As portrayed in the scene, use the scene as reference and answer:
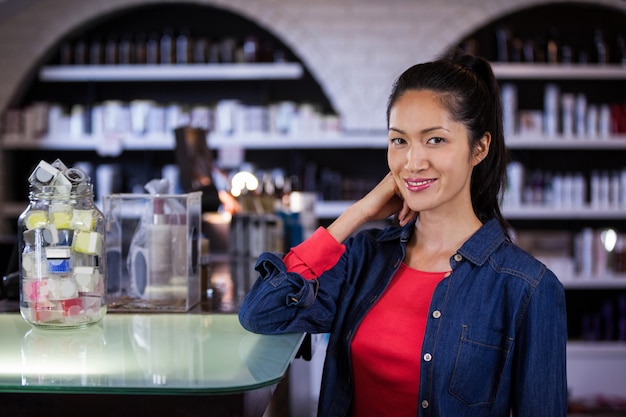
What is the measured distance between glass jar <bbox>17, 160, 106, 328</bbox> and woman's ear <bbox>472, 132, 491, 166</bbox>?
2.81 ft

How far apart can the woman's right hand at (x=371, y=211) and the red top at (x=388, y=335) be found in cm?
5

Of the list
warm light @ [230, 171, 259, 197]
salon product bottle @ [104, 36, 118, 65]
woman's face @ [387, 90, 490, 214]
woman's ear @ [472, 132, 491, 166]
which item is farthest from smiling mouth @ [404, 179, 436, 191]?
salon product bottle @ [104, 36, 118, 65]

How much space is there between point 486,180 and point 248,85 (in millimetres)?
4293

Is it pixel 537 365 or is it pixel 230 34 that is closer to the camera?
pixel 537 365

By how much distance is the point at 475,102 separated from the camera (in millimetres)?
1826

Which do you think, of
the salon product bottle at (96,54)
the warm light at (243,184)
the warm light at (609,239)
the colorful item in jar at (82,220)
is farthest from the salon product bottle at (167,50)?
the colorful item in jar at (82,220)

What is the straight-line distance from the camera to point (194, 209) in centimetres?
210

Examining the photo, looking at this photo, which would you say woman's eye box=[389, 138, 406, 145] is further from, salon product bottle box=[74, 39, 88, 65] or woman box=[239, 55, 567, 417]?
salon product bottle box=[74, 39, 88, 65]

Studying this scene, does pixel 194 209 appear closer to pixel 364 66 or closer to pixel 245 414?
pixel 245 414

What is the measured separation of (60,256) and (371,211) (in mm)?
727

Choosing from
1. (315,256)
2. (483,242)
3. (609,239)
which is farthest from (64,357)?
(609,239)

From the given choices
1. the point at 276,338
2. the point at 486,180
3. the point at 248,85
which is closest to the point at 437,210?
the point at 486,180

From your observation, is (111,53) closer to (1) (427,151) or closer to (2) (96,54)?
(2) (96,54)

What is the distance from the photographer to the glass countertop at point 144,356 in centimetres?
122
